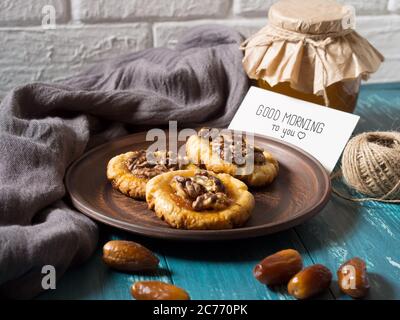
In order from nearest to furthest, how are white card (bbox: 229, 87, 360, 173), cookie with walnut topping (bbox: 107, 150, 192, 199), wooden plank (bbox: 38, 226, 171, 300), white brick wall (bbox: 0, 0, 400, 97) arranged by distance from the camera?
wooden plank (bbox: 38, 226, 171, 300), cookie with walnut topping (bbox: 107, 150, 192, 199), white card (bbox: 229, 87, 360, 173), white brick wall (bbox: 0, 0, 400, 97)

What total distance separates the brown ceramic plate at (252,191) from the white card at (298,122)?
0.11 ft

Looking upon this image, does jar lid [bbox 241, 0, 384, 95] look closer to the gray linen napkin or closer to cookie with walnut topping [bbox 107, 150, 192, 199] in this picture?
the gray linen napkin

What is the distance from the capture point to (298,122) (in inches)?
47.3

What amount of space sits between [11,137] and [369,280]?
0.59m

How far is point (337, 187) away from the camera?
1.14m

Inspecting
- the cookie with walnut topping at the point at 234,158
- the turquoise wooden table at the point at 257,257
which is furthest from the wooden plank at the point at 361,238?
the cookie with walnut topping at the point at 234,158

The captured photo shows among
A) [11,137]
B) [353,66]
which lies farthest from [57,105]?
[353,66]

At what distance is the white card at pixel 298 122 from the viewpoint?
115 cm

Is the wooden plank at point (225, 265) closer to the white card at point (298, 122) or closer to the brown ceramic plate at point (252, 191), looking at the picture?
the brown ceramic plate at point (252, 191)

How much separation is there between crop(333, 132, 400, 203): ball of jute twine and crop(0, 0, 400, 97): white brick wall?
2.09ft

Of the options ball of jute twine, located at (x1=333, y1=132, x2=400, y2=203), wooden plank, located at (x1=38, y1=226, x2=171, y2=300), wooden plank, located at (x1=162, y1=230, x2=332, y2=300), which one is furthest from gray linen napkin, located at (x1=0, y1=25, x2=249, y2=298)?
ball of jute twine, located at (x1=333, y1=132, x2=400, y2=203)

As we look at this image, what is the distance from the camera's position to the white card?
1151 mm

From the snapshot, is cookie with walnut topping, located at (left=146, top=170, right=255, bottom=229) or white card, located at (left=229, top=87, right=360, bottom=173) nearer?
cookie with walnut topping, located at (left=146, top=170, right=255, bottom=229)
